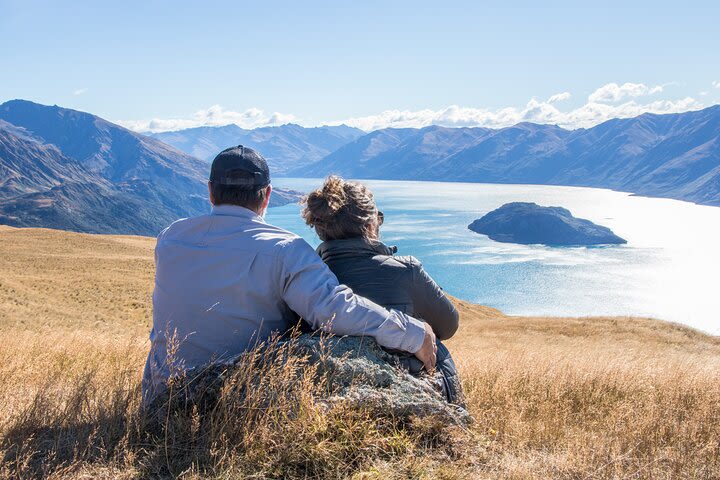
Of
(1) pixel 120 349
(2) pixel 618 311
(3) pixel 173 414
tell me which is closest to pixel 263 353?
(3) pixel 173 414

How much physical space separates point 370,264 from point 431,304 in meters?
0.59

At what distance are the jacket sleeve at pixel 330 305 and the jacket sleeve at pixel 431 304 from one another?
39 cm

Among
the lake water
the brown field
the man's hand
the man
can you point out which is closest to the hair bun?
the man

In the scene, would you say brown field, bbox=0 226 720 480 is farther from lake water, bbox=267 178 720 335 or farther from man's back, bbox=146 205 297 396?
lake water, bbox=267 178 720 335

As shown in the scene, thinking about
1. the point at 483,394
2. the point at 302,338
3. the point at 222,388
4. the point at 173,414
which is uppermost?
the point at 302,338

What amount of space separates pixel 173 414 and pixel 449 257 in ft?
520

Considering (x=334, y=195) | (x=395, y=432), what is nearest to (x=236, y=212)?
(x=334, y=195)

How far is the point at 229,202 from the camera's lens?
371 centimetres

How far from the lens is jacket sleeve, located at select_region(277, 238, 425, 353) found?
11.3 feet

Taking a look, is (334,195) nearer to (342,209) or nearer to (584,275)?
(342,209)

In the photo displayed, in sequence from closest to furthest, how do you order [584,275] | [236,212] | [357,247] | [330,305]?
[330,305], [236,212], [357,247], [584,275]

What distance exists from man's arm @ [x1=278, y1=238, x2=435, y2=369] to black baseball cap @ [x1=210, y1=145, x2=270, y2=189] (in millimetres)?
573

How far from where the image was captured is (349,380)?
352 centimetres

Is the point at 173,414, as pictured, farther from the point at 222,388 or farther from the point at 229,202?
the point at 229,202
